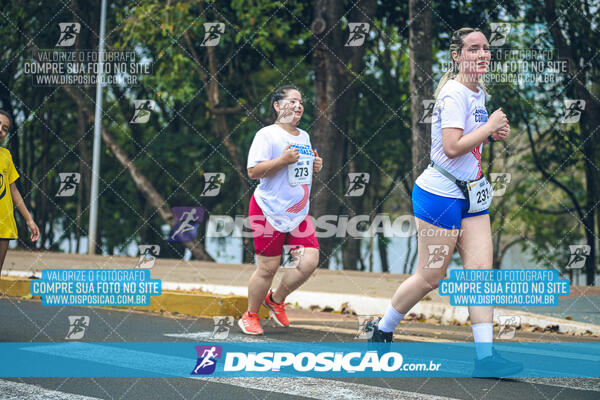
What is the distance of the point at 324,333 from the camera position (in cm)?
654

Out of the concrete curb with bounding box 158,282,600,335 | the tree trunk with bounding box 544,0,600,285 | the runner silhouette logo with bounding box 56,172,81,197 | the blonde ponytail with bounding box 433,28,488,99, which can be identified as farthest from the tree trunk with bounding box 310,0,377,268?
the blonde ponytail with bounding box 433,28,488,99

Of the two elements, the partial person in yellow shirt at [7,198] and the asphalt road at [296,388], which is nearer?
the asphalt road at [296,388]

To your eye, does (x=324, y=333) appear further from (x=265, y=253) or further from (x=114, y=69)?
(x=114, y=69)

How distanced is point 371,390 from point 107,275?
5.99 metres

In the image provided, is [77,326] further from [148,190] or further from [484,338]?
[148,190]

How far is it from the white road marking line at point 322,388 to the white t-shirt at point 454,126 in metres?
1.17

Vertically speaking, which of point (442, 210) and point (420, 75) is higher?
point (420, 75)

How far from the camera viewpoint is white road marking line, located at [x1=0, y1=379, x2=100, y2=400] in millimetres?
4051

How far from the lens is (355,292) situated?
905 centimetres

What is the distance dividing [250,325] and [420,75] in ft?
21.0

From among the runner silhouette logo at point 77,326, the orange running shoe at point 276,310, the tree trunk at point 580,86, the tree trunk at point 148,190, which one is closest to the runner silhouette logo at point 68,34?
the tree trunk at point 148,190

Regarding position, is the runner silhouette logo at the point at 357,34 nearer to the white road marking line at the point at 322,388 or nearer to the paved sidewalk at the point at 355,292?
the paved sidewalk at the point at 355,292

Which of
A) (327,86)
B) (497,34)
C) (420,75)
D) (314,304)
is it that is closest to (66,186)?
(327,86)

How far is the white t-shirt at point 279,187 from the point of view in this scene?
20.0ft
